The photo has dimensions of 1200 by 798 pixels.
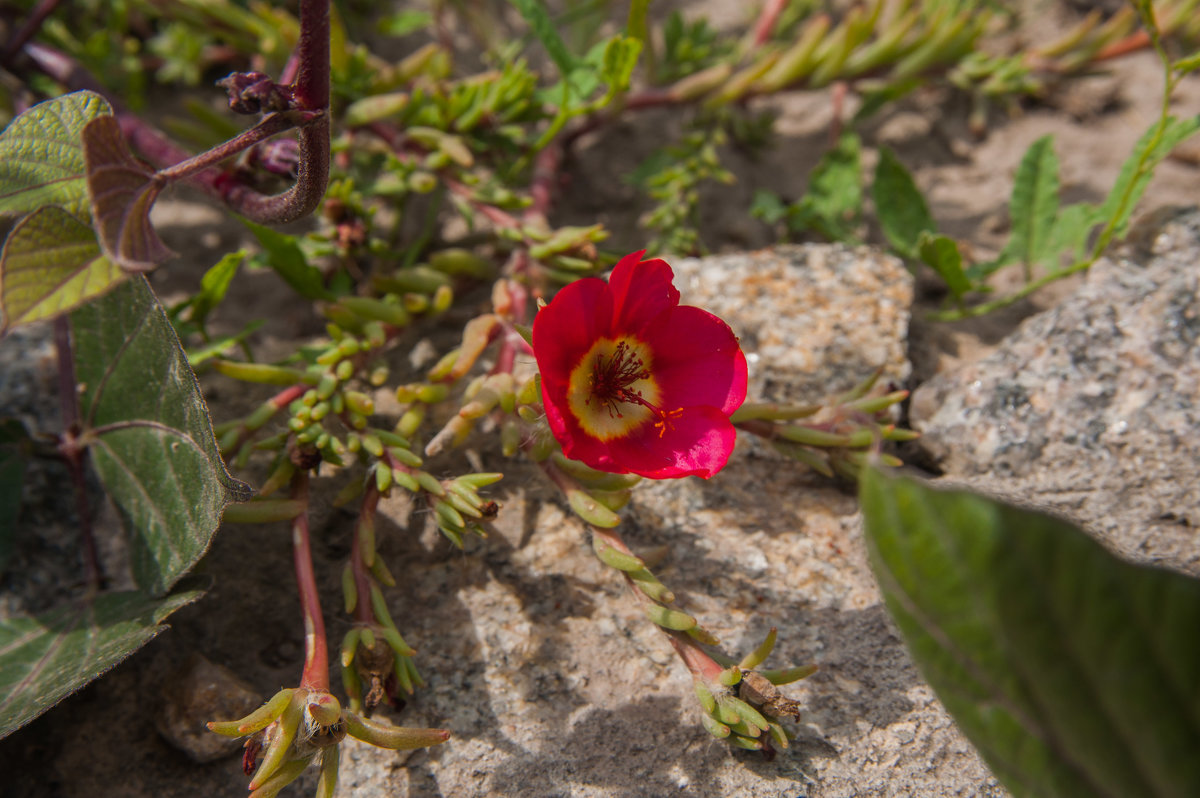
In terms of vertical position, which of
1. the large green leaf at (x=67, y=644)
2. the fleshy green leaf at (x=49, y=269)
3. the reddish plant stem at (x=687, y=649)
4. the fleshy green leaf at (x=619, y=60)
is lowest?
the reddish plant stem at (x=687, y=649)

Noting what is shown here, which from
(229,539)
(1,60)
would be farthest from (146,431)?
(1,60)

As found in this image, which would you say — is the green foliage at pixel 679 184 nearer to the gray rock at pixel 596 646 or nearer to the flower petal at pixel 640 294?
the gray rock at pixel 596 646

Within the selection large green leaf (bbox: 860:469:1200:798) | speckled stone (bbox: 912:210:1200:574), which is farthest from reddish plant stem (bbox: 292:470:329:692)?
speckled stone (bbox: 912:210:1200:574)

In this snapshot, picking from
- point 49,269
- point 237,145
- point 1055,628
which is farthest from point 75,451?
point 1055,628

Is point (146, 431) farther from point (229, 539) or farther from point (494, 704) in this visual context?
point (494, 704)

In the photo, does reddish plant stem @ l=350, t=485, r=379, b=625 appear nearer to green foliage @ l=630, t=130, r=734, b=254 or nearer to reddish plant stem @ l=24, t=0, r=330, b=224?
reddish plant stem @ l=24, t=0, r=330, b=224

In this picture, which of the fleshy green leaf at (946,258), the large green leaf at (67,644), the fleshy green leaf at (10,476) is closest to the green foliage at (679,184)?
the fleshy green leaf at (946,258)

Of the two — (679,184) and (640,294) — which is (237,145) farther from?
(679,184)
